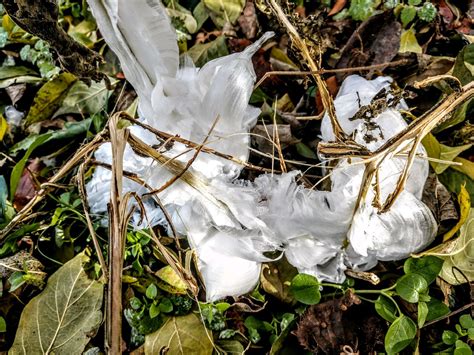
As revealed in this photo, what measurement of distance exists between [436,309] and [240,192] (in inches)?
12.3

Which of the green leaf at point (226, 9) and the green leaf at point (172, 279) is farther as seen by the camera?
the green leaf at point (226, 9)

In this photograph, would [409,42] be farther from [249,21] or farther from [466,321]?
[466,321]

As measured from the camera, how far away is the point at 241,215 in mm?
660

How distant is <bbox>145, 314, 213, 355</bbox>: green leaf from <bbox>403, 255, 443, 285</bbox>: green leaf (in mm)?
301

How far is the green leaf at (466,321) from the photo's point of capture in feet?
2.23

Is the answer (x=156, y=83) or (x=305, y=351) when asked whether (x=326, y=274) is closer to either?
(x=305, y=351)

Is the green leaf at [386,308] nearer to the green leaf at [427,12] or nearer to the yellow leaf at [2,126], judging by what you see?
the green leaf at [427,12]

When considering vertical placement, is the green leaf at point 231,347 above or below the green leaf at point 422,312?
below

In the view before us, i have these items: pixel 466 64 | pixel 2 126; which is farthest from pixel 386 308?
pixel 2 126

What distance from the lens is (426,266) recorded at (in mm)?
673

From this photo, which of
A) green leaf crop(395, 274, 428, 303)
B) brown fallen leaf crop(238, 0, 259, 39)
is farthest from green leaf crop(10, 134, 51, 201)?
green leaf crop(395, 274, 428, 303)

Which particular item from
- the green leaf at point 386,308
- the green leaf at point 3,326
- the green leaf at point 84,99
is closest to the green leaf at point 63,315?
the green leaf at point 3,326

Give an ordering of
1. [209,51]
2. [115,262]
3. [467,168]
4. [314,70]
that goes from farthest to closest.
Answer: [209,51] → [467,168] → [314,70] → [115,262]

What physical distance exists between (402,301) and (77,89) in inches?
25.5
